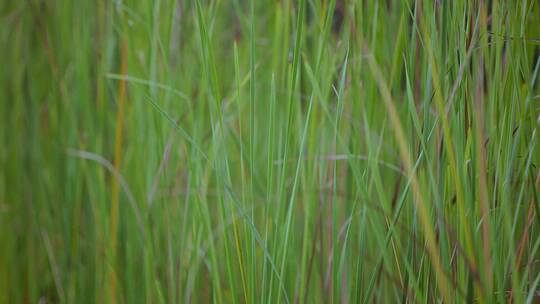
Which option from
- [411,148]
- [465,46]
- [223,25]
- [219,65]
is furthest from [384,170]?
[223,25]

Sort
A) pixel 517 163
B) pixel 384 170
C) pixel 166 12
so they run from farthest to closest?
pixel 166 12
pixel 384 170
pixel 517 163

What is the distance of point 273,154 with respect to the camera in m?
0.60

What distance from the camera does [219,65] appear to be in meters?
1.05

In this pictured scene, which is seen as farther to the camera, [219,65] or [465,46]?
[219,65]

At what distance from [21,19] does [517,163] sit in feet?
3.11

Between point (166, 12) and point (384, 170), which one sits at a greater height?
point (166, 12)

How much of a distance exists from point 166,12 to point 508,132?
580 mm

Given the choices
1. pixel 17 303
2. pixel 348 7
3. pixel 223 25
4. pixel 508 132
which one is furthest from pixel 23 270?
pixel 508 132

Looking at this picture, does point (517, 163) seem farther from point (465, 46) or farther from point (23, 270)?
point (23, 270)

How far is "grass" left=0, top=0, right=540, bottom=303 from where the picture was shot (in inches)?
21.5

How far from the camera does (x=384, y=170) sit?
0.77m

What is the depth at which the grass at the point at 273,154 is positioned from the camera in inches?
21.5

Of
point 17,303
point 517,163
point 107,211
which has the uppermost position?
point 517,163

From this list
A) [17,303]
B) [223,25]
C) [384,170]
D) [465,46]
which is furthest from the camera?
[223,25]
